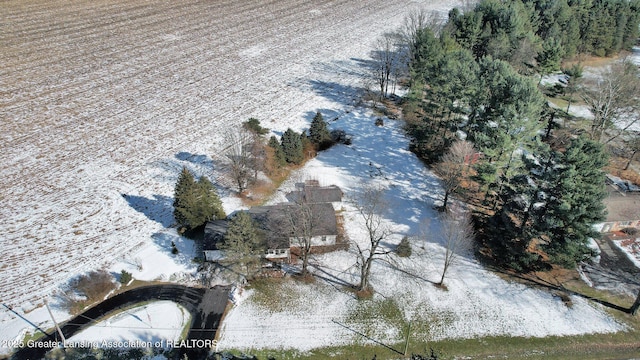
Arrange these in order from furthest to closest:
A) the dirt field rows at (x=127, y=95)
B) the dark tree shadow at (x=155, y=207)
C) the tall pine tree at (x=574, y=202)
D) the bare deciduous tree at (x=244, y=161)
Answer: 1. the bare deciduous tree at (x=244, y=161)
2. the dark tree shadow at (x=155, y=207)
3. the dirt field rows at (x=127, y=95)
4. the tall pine tree at (x=574, y=202)

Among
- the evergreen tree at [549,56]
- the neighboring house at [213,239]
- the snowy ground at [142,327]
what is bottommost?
the snowy ground at [142,327]

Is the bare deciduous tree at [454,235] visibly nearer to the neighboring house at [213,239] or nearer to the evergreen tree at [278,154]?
the evergreen tree at [278,154]

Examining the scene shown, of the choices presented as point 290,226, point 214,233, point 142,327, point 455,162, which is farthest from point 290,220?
point 455,162

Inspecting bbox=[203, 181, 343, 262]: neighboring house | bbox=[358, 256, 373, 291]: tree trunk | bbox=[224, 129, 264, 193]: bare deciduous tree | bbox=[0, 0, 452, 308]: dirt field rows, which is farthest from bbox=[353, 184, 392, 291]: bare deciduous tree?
bbox=[0, 0, 452, 308]: dirt field rows

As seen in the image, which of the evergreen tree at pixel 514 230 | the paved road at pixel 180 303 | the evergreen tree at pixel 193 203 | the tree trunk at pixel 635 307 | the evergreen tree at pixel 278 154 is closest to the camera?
the paved road at pixel 180 303

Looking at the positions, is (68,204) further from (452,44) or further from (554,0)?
(554,0)

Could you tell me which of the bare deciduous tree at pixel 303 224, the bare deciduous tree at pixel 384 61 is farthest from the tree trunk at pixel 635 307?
the bare deciduous tree at pixel 384 61

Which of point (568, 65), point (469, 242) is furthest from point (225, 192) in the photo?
point (568, 65)
